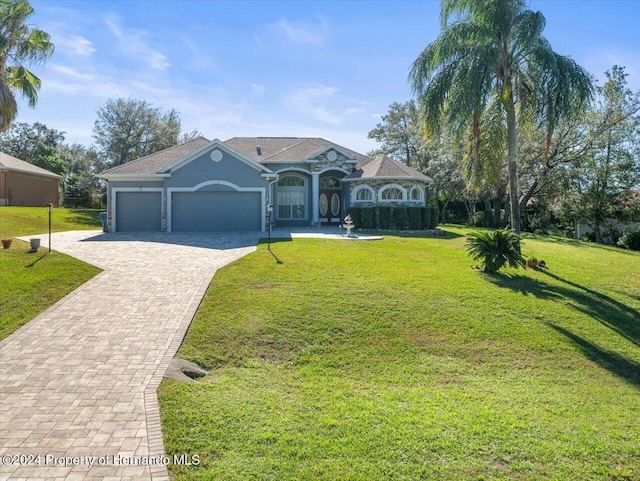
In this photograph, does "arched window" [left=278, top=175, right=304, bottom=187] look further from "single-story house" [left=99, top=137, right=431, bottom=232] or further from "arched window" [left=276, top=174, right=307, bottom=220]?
"single-story house" [left=99, top=137, right=431, bottom=232]

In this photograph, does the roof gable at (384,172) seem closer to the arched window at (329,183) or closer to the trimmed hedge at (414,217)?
the arched window at (329,183)

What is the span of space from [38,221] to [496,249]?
26224 millimetres

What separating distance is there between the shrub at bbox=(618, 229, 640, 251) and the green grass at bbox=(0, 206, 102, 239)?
3242 cm

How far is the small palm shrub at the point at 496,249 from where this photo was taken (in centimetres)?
1286

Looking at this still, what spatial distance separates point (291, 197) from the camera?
88.1 feet

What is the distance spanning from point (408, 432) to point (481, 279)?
26.8 ft

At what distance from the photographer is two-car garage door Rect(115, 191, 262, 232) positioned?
21453 mm

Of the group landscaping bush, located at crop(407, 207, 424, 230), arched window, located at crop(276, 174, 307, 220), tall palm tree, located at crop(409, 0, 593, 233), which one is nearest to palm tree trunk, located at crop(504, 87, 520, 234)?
tall palm tree, located at crop(409, 0, 593, 233)

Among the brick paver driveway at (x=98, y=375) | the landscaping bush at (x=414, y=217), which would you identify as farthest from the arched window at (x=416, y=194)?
the brick paver driveway at (x=98, y=375)

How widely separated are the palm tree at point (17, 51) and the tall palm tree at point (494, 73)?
1616cm

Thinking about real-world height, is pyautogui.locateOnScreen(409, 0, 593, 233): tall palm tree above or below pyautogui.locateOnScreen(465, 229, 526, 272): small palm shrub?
above

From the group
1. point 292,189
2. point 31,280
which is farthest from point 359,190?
point 31,280

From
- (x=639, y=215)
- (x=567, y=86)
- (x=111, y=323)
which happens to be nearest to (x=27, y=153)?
(x=111, y=323)

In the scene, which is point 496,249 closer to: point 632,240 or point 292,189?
point 632,240
